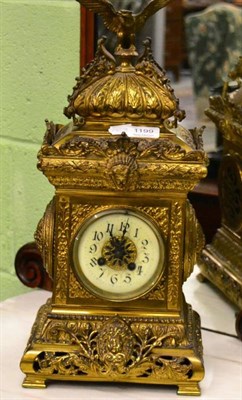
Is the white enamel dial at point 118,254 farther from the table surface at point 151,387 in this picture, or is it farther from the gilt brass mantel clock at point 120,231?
the table surface at point 151,387

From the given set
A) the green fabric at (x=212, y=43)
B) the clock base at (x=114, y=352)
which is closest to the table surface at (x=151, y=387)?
the clock base at (x=114, y=352)

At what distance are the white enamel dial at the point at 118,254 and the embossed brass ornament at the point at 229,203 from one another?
0.77 ft

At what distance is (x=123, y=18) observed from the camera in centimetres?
104

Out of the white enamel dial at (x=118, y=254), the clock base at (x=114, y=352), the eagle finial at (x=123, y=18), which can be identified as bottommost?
the clock base at (x=114, y=352)

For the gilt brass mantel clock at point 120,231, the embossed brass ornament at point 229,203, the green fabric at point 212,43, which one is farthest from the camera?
the green fabric at point 212,43

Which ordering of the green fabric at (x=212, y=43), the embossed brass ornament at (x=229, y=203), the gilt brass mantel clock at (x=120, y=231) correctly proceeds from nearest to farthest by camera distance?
the gilt brass mantel clock at (x=120, y=231) < the embossed brass ornament at (x=229, y=203) < the green fabric at (x=212, y=43)

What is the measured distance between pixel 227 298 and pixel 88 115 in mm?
429

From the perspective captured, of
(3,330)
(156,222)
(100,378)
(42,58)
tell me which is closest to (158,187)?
(156,222)

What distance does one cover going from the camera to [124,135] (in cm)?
100

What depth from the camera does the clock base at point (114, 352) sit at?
1046mm

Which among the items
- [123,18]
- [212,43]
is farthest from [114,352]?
[212,43]

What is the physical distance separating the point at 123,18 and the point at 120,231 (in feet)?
0.77

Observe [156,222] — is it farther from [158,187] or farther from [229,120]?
[229,120]

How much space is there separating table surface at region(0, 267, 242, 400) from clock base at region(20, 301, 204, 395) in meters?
0.02
